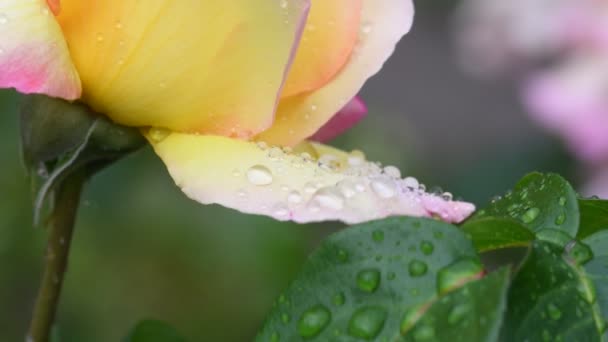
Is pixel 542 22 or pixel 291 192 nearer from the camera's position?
pixel 291 192

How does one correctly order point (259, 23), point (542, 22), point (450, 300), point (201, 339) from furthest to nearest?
point (201, 339) → point (542, 22) → point (259, 23) → point (450, 300)

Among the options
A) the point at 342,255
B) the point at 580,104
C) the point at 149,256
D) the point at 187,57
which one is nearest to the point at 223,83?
the point at 187,57

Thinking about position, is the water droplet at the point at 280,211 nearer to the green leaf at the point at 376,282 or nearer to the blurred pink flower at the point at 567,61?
the green leaf at the point at 376,282

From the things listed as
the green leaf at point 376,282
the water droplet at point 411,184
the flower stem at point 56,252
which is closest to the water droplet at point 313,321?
the green leaf at point 376,282

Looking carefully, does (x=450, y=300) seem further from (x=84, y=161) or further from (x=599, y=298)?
(x=84, y=161)

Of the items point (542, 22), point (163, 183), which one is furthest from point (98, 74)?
point (163, 183)

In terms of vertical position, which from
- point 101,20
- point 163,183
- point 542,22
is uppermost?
point 101,20

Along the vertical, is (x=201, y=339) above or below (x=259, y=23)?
below

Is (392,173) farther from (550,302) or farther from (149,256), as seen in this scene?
(149,256)
